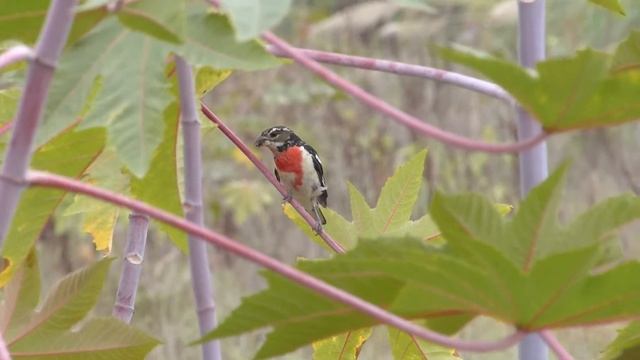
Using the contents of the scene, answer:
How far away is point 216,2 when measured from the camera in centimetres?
56

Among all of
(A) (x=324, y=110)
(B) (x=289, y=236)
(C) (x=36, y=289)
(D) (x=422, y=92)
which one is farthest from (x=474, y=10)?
(C) (x=36, y=289)

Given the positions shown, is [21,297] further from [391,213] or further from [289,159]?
[289,159]

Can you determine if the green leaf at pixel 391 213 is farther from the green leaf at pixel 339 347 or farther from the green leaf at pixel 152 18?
the green leaf at pixel 152 18

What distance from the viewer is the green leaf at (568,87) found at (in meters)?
0.46

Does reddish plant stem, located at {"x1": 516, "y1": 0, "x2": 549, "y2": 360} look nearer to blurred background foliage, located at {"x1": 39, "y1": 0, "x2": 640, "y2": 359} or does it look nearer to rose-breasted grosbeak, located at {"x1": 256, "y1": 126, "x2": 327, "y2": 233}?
rose-breasted grosbeak, located at {"x1": 256, "y1": 126, "x2": 327, "y2": 233}

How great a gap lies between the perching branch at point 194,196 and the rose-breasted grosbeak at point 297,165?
1.10m

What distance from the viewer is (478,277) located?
1.60 ft

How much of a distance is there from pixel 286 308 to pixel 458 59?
14 cm

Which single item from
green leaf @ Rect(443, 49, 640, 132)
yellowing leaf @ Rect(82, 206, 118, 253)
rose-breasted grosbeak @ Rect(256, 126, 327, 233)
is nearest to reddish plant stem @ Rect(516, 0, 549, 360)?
green leaf @ Rect(443, 49, 640, 132)

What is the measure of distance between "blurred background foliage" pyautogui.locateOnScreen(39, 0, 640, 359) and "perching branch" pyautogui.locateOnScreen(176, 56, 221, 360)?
324cm

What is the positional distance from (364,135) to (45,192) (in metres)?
3.96

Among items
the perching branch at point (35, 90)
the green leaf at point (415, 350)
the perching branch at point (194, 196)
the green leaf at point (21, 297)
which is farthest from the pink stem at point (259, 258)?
the green leaf at point (415, 350)

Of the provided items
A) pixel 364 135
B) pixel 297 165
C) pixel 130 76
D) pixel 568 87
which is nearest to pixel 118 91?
pixel 130 76

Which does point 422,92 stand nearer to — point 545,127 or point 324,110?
point 324,110
